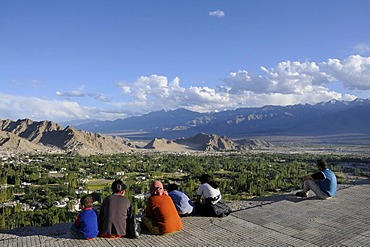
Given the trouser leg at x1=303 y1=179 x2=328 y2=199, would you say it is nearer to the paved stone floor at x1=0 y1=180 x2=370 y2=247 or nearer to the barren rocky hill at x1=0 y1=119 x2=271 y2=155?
the paved stone floor at x1=0 y1=180 x2=370 y2=247

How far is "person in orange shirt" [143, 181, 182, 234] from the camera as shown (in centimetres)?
588

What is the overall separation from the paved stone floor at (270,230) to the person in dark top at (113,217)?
0.42 ft

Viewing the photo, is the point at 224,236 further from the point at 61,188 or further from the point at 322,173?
the point at 61,188

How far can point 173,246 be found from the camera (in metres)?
5.42

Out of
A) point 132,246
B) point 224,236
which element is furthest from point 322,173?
point 132,246

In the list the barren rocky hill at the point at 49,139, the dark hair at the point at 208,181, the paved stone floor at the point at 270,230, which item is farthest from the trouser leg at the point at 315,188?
the barren rocky hill at the point at 49,139

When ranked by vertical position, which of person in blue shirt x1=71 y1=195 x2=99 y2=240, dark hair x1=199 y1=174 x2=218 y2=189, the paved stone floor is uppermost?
dark hair x1=199 y1=174 x2=218 y2=189

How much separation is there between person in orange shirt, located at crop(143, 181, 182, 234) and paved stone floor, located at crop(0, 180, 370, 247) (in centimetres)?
14

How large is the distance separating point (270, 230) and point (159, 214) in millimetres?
2118

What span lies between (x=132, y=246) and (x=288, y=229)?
2.95 metres

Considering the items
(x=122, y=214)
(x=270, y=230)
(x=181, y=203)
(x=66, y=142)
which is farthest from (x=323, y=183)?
(x=66, y=142)

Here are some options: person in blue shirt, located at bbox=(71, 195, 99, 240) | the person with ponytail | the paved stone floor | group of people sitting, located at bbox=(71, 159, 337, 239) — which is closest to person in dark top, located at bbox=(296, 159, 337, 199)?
the paved stone floor

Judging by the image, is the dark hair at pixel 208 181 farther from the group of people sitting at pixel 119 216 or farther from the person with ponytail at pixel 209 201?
the group of people sitting at pixel 119 216

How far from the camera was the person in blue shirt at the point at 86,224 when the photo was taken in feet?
18.0
